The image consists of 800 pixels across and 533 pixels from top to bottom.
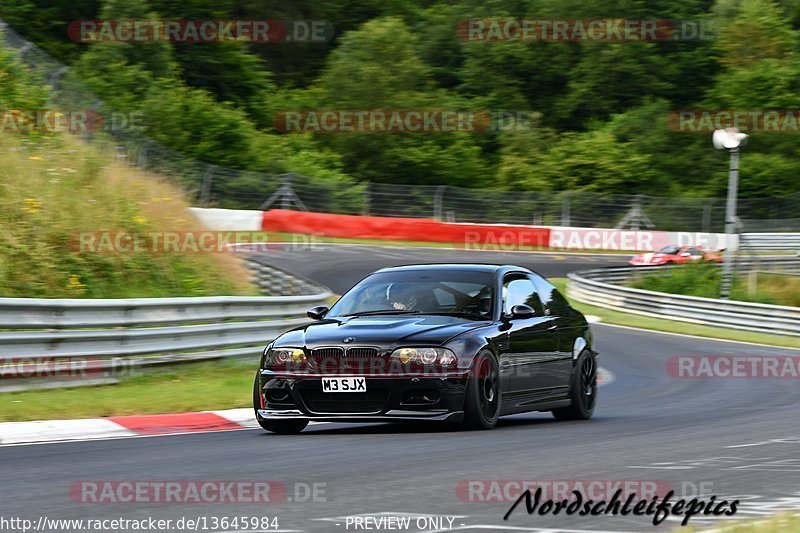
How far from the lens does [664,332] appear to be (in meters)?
26.7

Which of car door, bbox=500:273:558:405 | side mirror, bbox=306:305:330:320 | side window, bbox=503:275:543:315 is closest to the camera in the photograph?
car door, bbox=500:273:558:405

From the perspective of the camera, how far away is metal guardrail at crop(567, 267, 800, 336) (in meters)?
26.6

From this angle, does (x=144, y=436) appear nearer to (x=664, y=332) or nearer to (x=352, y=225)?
(x=664, y=332)

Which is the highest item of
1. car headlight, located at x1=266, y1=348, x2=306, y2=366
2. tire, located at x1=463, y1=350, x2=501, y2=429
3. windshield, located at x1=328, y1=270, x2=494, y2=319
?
windshield, located at x1=328, y1=270, x2=494, y2=319

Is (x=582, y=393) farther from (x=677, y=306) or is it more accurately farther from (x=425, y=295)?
(x=677, y=306)

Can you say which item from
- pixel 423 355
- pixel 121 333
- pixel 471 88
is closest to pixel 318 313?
pixel 423 355

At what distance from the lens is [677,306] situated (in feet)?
96.9

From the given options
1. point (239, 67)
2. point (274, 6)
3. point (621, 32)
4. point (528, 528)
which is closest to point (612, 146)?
point (621, 32)

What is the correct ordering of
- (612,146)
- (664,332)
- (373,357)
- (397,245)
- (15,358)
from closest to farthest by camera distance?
1. (373,357)
2. (15,358)
3. (664,332)
4. (397,245)
5. (612,146)

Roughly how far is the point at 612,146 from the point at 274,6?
24.2 m

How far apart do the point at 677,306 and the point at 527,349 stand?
65.1ft

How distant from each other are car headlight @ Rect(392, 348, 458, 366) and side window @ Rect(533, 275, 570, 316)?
2.18 meters

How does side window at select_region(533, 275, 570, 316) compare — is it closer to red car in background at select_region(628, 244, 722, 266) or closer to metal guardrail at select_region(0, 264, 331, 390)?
metal guardrail at select_region(0, 264, 331, 390)

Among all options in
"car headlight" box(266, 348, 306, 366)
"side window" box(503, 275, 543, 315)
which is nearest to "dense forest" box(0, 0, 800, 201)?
"side window" box(503, 275, 543, 315)
